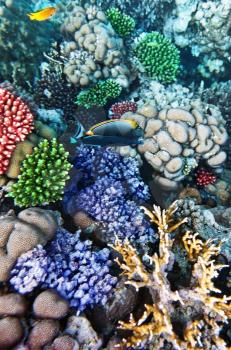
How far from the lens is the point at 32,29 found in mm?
6316

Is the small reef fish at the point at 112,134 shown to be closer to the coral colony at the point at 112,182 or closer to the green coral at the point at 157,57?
the coral colony at the point at 112,182

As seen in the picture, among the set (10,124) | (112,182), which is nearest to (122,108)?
(112,182)

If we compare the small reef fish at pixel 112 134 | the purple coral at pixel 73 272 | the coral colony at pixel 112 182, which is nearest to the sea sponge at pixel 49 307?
the coral colony at pixel 112 182

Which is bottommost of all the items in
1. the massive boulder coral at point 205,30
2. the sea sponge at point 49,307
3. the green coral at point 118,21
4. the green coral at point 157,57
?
the sea sponge at point 49,307

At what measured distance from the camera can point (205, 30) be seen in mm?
7457

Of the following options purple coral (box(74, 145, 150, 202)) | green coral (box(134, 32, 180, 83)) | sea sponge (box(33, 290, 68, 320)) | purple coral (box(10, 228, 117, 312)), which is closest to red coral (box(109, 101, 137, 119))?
purple coral (box(74, 145, 150, 202))

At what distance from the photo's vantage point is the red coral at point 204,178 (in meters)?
5.72

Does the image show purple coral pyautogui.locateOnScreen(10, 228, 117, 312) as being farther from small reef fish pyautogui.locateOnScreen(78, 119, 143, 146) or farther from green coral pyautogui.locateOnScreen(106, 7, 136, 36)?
green coral pyautogui.locateOnScreen(106, 7, 136, 36)

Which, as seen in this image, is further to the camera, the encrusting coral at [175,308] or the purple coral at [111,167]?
the purple coral at [111,167]

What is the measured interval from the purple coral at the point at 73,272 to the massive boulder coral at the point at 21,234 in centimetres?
8

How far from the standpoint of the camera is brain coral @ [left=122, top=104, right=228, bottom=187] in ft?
16.6

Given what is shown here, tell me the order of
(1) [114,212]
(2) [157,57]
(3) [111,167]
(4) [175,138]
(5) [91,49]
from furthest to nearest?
(2) [157,57], (5) [91,49], (4) [175,138], (3) [111,167], (1) [114,212]

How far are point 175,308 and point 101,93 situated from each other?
432cm

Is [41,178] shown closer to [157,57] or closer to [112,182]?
[112,182]
